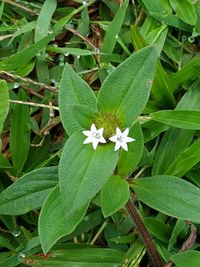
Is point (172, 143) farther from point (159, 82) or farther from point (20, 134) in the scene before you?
point (20, 134)

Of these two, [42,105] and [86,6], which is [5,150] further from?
[86,6]

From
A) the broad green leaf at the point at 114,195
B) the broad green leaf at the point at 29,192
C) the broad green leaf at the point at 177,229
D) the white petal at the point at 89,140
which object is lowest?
the broad green leaf at the point at 177,229

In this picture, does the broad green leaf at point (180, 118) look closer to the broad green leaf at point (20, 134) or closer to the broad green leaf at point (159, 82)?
the broad green leaf at point (159, 82)

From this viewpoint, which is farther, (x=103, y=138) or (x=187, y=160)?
(x=187, y=160)

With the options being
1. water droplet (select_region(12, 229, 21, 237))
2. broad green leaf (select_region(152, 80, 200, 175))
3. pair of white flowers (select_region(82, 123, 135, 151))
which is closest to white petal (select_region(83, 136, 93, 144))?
pair of white flowers (select_region(82, 123, 135, 151))

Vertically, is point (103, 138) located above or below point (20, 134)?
above

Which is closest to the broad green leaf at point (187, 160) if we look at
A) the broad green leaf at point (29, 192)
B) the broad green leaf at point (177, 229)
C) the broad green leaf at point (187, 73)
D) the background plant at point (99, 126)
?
the background plant at point (99, 126)

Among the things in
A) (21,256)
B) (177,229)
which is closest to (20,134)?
(21,256)

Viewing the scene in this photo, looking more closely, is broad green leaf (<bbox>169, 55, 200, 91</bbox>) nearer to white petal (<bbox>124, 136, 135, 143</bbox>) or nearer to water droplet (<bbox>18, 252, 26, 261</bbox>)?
white petal (<bbox>124, 136, 135, 143</bbox>)
